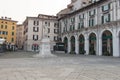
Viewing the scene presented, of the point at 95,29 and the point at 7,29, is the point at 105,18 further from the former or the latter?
the point at 7,29

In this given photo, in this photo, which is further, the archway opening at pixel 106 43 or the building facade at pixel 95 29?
the archway opening at pixel 106 43

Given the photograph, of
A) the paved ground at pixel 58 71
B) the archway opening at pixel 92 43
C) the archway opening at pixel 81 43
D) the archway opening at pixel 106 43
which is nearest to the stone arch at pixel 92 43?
the archway opening at pixel 92 43

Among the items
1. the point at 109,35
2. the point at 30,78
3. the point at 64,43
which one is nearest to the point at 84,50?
the point at 109,35

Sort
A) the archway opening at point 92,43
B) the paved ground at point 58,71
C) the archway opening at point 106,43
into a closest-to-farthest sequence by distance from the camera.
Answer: the paved ground at point 58,71
the archway opening at point 106,43
the archway opening at point 92,43

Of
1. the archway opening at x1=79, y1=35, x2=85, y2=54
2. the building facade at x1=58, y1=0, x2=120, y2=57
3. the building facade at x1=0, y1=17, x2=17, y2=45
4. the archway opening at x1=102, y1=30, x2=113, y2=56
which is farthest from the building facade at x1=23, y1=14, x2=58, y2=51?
the archway opening at x1=102, y1=30, x2=113, y2=56

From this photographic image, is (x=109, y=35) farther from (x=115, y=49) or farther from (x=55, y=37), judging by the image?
(x=55, y=37)

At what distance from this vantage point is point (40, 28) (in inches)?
2648

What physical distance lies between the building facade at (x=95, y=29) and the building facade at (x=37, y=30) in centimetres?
928

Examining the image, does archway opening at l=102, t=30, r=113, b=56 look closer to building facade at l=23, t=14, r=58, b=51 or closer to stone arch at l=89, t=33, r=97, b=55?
stone arch at l=89, t=33, r=97, b=55

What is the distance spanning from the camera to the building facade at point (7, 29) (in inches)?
3144

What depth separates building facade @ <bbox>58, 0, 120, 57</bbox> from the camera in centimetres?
3747

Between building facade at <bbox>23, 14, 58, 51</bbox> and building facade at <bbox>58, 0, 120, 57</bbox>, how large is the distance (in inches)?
365

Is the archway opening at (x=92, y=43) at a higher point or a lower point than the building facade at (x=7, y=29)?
lower

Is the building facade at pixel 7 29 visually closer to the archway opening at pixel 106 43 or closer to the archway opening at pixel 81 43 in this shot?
the archway opening at pixel 81 43
